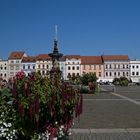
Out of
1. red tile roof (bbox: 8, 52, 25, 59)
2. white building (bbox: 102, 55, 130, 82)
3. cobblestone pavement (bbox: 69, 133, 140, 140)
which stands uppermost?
red tile roof (bbox: 8, 52, 25, 59)

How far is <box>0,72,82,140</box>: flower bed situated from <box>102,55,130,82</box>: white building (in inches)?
5439

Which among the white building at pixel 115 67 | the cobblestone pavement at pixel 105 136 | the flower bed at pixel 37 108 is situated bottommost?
the cobblestone pavement at pixel 105 136

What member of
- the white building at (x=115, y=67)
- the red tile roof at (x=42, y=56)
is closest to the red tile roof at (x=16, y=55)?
the red tile roof at (x=42, y=56)

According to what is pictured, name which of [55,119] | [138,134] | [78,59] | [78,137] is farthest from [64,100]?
[78,59]

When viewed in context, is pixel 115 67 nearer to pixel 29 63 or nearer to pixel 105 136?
pixel 29 63

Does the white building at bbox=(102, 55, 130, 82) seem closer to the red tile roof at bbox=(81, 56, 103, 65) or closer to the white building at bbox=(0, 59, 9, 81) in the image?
the red tile roof at bbox=(81, 56, 103, 65)

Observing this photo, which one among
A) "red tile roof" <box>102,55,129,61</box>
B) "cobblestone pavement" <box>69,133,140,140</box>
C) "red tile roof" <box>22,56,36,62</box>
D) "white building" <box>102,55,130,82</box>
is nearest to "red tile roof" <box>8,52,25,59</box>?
"red tile roof" <box>22,56,36,62</box>

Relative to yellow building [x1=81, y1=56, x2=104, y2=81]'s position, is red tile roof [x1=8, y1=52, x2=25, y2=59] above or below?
above

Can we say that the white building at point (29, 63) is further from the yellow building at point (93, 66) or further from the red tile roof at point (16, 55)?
the yellow building at point (93, 66)

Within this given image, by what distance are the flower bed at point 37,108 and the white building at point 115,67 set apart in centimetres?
13814

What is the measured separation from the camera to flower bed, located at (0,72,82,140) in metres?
7.07

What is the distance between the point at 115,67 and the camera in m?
147

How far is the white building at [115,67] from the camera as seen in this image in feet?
480

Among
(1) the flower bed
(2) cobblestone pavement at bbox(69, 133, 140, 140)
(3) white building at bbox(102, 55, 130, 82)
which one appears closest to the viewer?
(1) the flower bed
